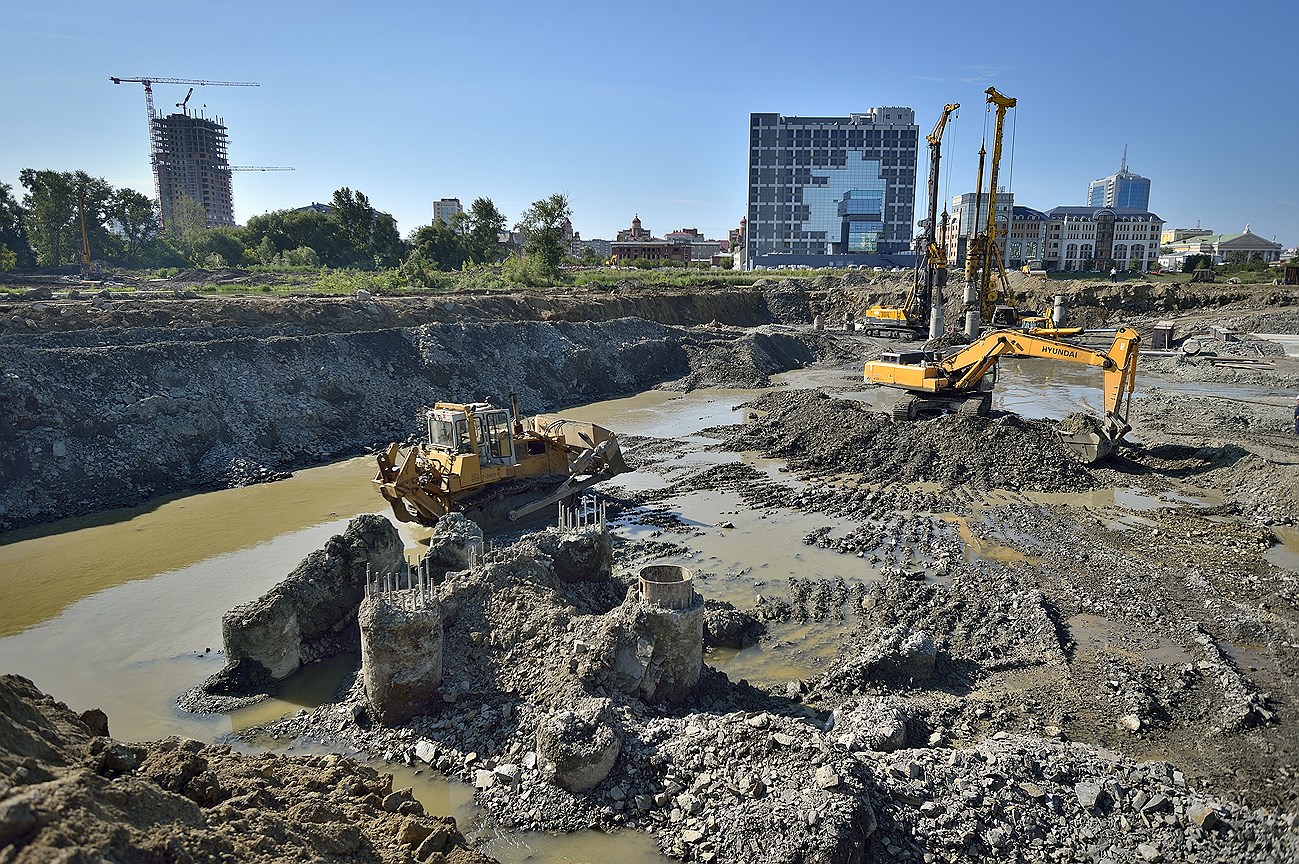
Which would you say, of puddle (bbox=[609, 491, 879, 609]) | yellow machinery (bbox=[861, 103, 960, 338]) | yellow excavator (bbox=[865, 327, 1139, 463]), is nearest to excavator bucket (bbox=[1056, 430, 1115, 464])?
yellow excavator (bbox=[865, 327, 1139, 463])

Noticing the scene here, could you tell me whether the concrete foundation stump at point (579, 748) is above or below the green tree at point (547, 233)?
below

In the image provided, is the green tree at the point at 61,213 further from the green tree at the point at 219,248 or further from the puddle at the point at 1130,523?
the puddle at the point at 1130,523

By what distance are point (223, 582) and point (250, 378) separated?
9.63 metres

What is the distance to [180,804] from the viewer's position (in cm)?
417

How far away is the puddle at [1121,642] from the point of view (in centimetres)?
834

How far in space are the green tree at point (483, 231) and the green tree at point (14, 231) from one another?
2927cm

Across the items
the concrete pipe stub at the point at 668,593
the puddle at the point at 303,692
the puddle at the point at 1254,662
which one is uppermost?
the concrete pipe stub at the point at 668,593

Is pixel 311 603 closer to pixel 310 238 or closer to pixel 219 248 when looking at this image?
pixel 310 238

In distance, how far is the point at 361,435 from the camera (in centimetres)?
2005

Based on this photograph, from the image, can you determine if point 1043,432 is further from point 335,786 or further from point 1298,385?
point 335,786

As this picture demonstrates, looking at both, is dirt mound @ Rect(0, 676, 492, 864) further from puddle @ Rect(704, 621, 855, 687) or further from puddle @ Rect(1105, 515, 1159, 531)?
puddle @ Rect(1105, 515, 1159, 531)

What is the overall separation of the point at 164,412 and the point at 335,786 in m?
14.7

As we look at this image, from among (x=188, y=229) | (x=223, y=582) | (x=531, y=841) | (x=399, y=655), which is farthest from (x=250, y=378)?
(x=188, y=229)

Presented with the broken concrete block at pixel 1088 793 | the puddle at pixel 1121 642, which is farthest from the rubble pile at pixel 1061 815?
the puddle at pixel 1121 642
